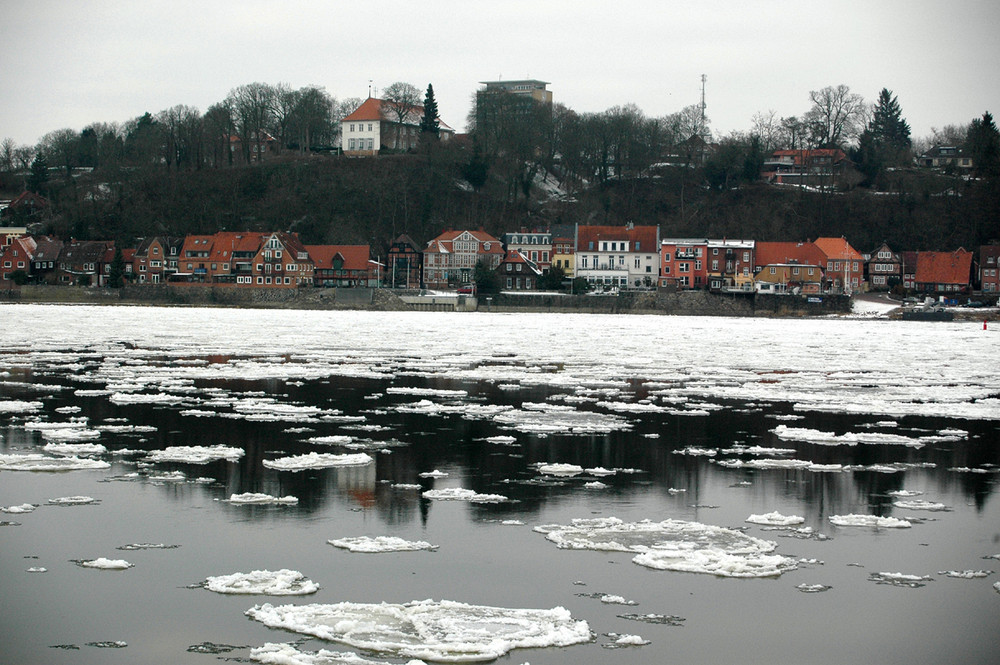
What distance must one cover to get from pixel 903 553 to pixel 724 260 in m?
82.5

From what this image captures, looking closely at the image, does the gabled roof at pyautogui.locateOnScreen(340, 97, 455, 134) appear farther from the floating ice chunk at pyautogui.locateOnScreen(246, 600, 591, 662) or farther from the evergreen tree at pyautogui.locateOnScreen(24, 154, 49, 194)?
the floating ice chunk at pyautogui.locateOnScreen(246, 600, 591, 662)

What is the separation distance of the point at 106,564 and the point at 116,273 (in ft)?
281

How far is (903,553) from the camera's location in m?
9.21

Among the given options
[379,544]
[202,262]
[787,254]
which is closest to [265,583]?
[379,544]

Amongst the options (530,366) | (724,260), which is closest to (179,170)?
(724,260)

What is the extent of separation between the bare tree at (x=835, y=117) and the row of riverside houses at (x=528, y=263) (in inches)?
969

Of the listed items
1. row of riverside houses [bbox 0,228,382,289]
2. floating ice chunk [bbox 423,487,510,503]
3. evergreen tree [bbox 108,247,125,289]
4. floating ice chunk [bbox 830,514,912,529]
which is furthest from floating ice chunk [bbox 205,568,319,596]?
evergreen tree [bbox 108,247,125,289]

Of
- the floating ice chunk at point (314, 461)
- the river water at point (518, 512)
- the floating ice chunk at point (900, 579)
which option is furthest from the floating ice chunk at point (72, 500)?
the floating ice chunk at point (900, 579)

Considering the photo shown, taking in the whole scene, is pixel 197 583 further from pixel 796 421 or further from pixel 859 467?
pixel 796 421

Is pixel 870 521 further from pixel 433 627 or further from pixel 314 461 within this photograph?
pixel 314 461

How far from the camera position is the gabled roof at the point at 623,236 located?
299 feet

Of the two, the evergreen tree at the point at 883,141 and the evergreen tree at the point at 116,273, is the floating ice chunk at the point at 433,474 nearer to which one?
the evergreen tree at the point at 116,273

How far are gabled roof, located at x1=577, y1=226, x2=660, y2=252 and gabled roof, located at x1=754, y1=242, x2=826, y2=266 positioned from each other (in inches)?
356

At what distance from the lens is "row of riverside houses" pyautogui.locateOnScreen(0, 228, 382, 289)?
9112 centimetres
